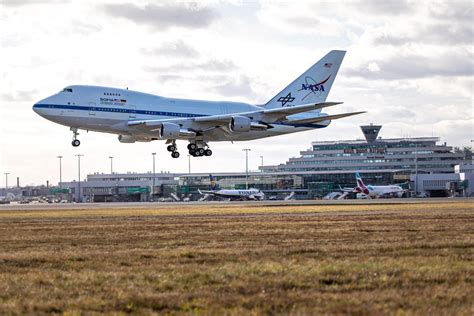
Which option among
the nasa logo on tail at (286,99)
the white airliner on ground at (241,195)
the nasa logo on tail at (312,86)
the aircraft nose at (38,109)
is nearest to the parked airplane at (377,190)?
the white airliner on ground at (241,195)

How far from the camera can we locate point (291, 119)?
78188 millimetres

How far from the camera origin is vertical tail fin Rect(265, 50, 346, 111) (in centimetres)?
8288

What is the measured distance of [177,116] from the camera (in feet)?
243

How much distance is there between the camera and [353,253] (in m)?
24.1

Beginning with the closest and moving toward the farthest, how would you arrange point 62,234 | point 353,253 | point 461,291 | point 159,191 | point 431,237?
1. point 461,291
2. point 353,253
3. point 431,237
4. point 62,234
5. point 159,191

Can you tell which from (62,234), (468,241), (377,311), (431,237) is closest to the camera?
(377,311)

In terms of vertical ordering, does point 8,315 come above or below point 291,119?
below

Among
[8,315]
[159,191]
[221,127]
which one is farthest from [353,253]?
[159,191]

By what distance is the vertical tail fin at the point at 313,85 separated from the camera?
272 ft

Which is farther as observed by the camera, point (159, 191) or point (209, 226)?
point (159, 191)

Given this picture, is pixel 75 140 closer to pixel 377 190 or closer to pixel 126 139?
pixel 126 139

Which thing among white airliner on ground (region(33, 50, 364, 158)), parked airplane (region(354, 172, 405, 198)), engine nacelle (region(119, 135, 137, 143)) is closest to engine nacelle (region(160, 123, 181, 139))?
white airliner on ground (region(33, 50, 364, 158))

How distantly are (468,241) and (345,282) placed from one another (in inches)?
423

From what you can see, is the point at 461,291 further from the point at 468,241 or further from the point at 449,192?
the point at 449,192
